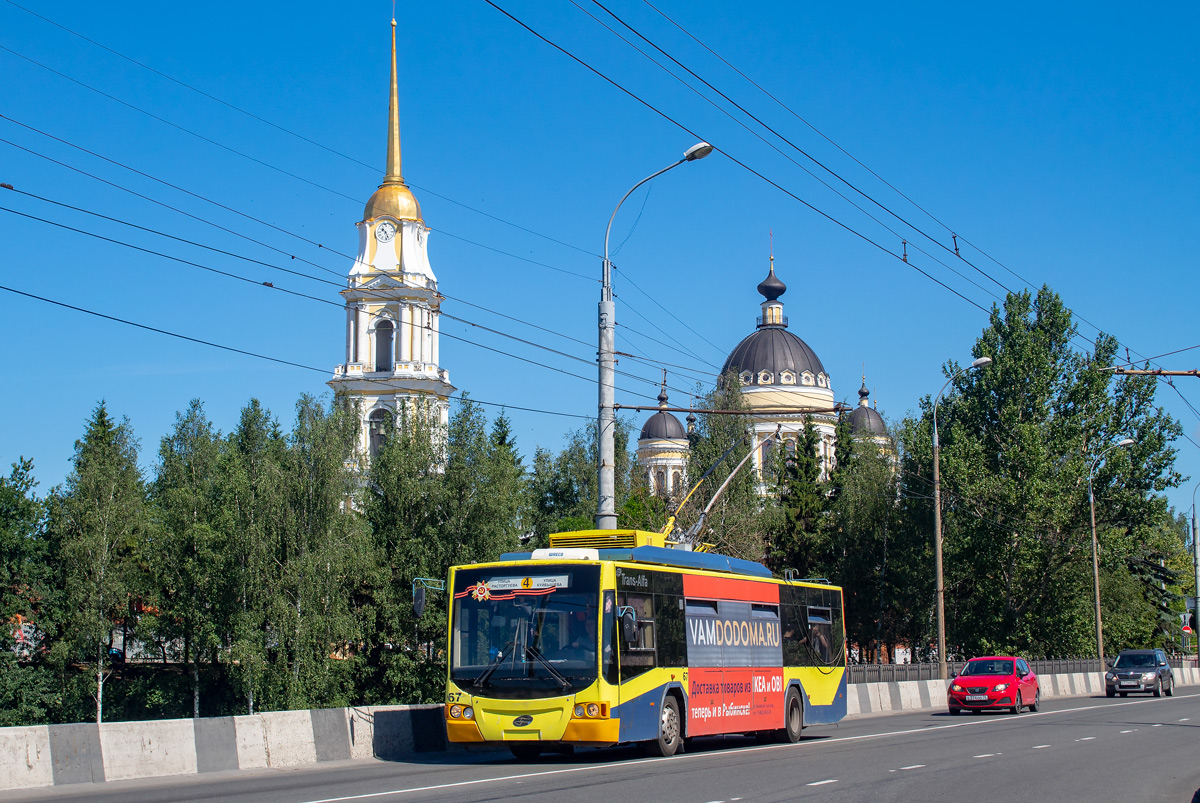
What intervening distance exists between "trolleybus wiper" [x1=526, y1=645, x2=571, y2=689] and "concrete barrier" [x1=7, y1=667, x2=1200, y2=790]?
3127 mm

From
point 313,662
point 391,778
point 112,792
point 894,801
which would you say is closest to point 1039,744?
point 894,801

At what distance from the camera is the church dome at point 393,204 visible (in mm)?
63156

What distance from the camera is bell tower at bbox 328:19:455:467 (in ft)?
201

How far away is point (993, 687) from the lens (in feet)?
97.1

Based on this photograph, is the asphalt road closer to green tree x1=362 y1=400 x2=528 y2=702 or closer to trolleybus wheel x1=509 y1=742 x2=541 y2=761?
trolleybus wheel x1=509 y1=742 x2=541 y2=761

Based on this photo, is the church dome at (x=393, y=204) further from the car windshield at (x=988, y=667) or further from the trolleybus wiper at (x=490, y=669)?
the trolleybus wiper at (x=490, y=669)

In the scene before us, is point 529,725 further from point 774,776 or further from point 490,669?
point 774,776

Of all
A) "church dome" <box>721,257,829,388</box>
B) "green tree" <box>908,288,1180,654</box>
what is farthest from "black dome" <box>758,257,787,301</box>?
"green tree" <box>908,288,1180,654</box>

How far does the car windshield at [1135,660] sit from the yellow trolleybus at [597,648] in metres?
27.0

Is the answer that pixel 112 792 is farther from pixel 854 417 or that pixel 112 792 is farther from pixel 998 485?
pixel 854 417

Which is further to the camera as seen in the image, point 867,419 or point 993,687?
point 867,419

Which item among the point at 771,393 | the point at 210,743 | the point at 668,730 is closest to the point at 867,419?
the point at 771,393

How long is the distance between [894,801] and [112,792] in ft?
27.2

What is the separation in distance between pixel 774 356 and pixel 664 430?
39.5 ft
